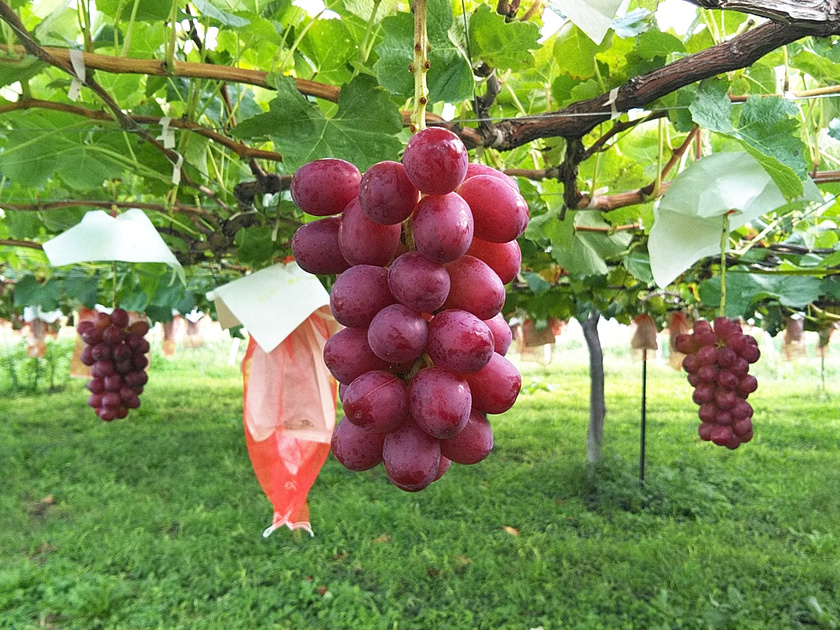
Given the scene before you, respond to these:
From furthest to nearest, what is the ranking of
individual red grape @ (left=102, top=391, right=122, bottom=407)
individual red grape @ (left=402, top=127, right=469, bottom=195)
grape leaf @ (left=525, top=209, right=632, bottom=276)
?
1. individual red grape @ (left=102, top=391, right=122, bottom=407)
2. grape leaf @ (left=525, top=209, right=632, bottom=276)
3. individual red grape @ (left=402, top=127, right=469, bottom=195)

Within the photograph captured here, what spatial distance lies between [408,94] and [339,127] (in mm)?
Answer: 148

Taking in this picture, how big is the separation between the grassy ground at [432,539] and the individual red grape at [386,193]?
360 cm

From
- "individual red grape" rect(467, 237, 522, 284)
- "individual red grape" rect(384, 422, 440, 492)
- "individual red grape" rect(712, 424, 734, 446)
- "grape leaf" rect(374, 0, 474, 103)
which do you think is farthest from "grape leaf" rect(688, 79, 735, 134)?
"individual red grape" rect(712, 424, 734, 446)

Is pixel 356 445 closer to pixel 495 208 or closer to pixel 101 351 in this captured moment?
pixel 495 208

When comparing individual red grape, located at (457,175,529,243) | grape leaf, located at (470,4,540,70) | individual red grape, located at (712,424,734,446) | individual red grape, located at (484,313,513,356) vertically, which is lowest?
individual red grape, located at (712,424,734,446)

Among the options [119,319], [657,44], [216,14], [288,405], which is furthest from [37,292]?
[657,44]

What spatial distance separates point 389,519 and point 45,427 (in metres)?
5.86

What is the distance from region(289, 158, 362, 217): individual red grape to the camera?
68 centimetres

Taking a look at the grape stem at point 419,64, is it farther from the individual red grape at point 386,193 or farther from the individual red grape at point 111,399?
the individual red grape at point 111,399

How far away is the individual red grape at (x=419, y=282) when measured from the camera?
60cm

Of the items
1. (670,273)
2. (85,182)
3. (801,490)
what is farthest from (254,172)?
(801,490)

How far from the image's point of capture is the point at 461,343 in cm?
60

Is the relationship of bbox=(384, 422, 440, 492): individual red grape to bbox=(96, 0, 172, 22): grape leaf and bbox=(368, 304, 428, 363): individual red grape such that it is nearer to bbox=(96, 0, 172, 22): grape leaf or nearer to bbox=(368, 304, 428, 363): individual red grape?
bbox=(368, 304, 428, 363): individual red grape

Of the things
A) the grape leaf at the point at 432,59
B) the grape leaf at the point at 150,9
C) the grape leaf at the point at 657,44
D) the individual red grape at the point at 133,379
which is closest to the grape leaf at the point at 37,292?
the individual red grape at the point at 133,379
